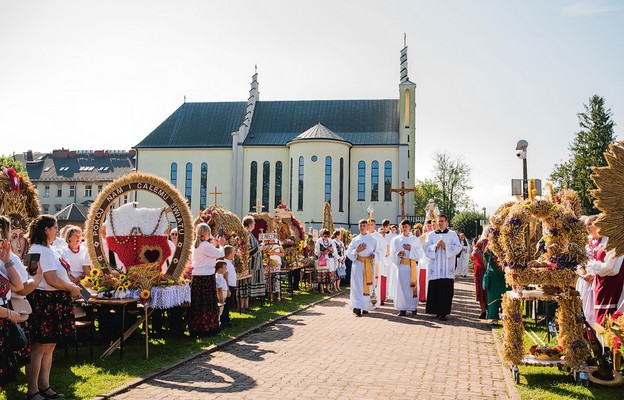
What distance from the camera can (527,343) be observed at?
9.71 meters

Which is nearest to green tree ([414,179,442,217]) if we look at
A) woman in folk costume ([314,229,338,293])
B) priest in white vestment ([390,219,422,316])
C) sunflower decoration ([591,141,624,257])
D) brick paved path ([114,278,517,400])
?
woman in folk costume ([314,229,338,293])

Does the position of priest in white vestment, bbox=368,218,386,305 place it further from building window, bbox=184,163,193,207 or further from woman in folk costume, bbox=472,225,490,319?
building window, bbox=184,163,193,207

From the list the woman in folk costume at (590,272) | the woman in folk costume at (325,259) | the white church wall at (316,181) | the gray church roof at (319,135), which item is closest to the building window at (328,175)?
the white church wall at (316,181)

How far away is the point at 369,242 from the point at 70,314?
29.0 ft

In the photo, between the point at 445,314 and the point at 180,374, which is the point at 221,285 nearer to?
the point at 180,374

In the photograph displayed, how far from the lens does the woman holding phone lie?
6.36m

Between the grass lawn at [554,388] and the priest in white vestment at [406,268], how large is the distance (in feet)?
19.7

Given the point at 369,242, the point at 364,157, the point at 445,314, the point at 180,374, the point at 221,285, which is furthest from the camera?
the point at 364,157

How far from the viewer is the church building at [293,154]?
4944cm

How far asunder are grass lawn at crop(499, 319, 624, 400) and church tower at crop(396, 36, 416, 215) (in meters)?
42.5

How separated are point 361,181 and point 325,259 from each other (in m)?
31.8

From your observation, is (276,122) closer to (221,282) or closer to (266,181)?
(266,181)

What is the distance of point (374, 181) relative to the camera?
50.9 meters

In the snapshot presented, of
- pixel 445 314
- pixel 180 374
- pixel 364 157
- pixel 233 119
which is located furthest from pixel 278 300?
pixel 233 119
